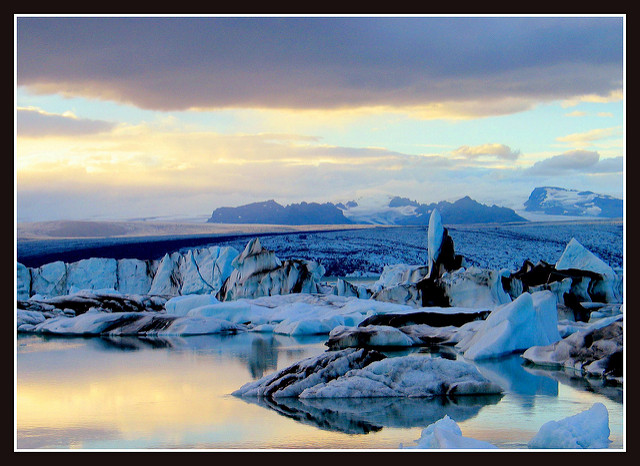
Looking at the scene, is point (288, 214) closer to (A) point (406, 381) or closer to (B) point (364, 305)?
(B) point (364, 305)

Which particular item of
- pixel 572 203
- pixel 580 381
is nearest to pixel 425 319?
pixel 572 203

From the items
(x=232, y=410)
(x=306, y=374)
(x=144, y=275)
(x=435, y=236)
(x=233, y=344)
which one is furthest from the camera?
(x=144, y=275)

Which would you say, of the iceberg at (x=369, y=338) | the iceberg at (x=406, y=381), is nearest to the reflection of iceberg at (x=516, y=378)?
the iceberg at (x=406, y=381)

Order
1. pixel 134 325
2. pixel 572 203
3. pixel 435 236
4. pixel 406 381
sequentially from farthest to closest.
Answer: pixel 435 236, pixel 134 325, pixel 572 203, pixel 406 381

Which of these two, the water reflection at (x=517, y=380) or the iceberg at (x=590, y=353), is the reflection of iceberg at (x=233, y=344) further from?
the iceberg at (x=590, y=353)

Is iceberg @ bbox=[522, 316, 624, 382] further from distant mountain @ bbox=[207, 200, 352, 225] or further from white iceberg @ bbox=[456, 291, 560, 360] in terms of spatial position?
distant mountain @ bbox=[207, 200, 352, 225]

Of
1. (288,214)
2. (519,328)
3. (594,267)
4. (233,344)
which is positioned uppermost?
(288,214)

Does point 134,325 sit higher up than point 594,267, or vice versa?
point 594,267
